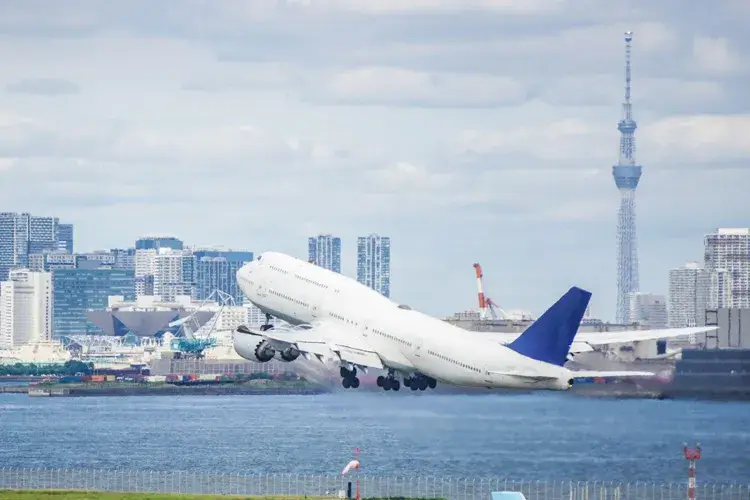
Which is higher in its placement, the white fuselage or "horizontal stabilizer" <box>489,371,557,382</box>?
the white fuselage

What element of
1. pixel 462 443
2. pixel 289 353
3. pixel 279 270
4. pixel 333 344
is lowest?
pixel 462 443

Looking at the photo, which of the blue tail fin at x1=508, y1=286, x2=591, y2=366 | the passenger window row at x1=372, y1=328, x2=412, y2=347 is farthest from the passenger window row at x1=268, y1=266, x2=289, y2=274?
the blue tail fin at x1=508, y1=286, x2=591, y2=366

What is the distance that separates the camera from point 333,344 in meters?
122

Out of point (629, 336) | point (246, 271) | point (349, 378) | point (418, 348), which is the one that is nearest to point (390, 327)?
point (418, 348)

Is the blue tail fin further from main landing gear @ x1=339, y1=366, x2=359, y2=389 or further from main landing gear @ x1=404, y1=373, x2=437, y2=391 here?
main landing gear @ x1=339, y1=366, x2=359, y2=389

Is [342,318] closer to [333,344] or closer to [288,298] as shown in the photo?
[333,344]

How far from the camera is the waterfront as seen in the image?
137 m

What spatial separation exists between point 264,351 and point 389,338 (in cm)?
784

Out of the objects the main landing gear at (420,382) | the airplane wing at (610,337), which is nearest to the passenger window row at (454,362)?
the main landing gear at (420,382)

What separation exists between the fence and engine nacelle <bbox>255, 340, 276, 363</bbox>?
29.8 ft

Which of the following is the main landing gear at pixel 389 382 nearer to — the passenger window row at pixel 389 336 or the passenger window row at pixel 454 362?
the passenger window row at pixel 389 336

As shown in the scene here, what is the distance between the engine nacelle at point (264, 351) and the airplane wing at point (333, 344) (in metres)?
0.34

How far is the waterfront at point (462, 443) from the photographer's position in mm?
137000

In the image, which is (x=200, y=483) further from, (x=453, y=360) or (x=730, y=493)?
(x=730, y=493)
